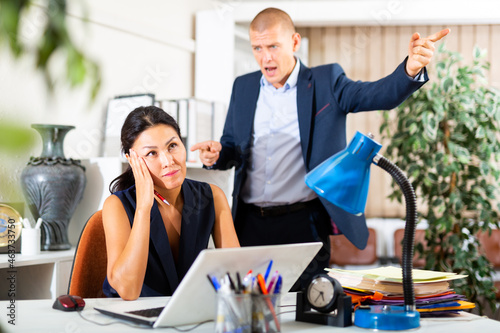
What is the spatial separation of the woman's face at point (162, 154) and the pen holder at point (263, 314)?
2.57 ft

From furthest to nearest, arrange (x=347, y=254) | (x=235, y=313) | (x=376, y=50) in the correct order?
1. (x=376, y=50)
2. (x=347, y=254)
3. (x=235, y=313)

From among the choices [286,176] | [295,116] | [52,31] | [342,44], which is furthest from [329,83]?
[342,44]

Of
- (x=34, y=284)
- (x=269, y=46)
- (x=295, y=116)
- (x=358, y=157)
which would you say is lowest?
(x=34, y=284)

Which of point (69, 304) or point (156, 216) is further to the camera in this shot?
point (156, 216)

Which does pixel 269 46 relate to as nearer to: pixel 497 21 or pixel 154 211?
pixel 154 211

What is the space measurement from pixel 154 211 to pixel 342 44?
3.64 metres

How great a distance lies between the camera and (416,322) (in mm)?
1040

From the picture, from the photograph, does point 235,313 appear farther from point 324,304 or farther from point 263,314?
point 324,304

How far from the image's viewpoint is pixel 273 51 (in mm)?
2059

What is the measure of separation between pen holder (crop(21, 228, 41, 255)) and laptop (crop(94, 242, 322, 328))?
1.13 meters

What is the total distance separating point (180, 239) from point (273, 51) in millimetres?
864

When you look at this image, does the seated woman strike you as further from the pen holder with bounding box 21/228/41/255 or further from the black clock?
the pen holder with bounding box 21/228/41/255

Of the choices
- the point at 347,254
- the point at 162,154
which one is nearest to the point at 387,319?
the point at 162,154

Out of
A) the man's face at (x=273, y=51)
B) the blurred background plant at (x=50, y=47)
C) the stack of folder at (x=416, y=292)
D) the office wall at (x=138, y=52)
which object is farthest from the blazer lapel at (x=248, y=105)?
the blurred background plant at (x=50, y=47)
